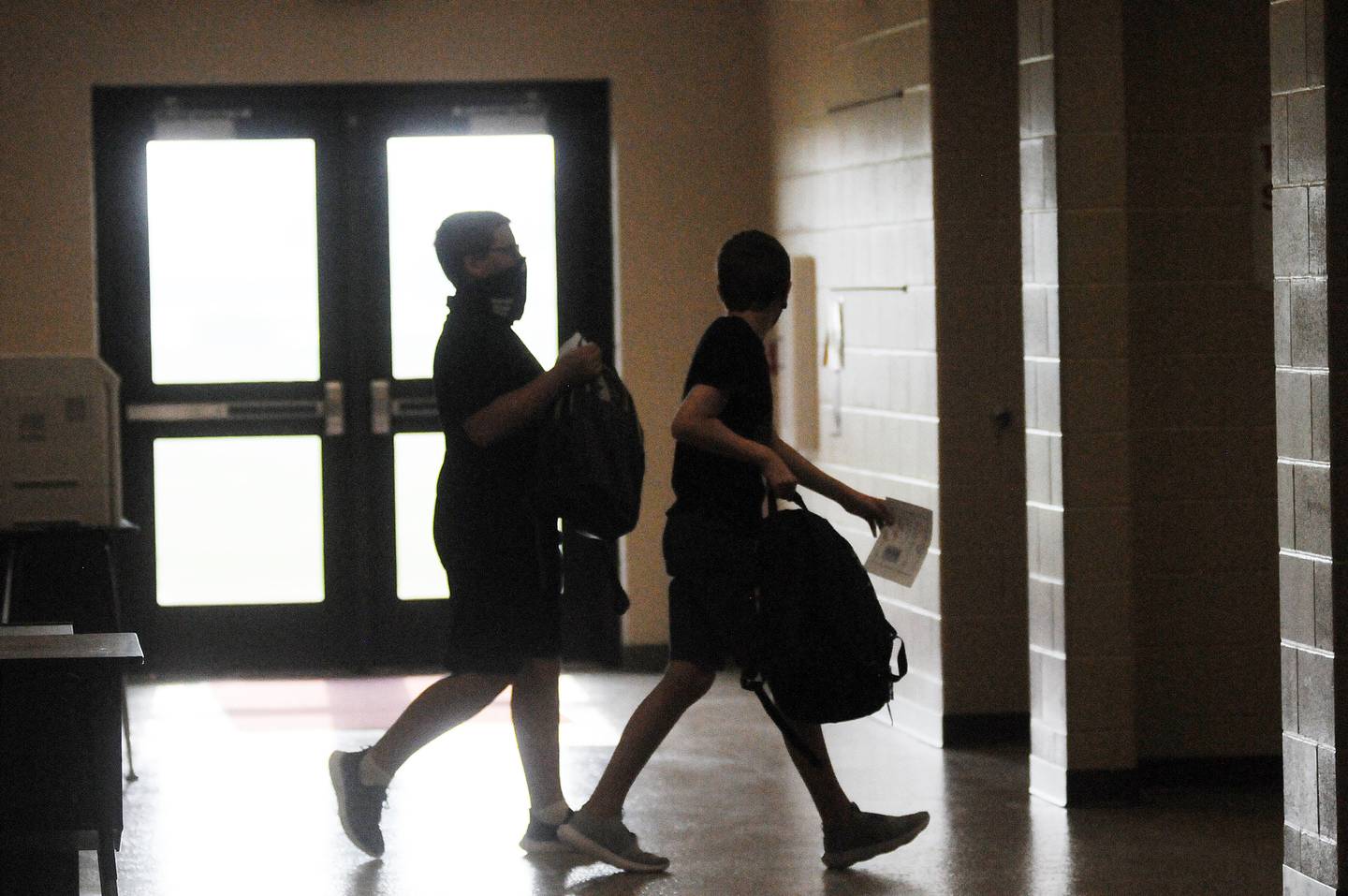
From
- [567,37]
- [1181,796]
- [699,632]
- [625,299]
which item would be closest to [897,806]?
[1181,796]

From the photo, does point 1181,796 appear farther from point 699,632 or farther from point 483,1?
point 483,1

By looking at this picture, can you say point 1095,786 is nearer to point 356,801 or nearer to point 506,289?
point 356,801

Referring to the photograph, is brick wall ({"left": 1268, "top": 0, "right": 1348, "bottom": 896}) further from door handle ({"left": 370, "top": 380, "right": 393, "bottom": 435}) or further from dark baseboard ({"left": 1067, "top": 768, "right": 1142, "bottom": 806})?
door handle ({"left": 370, "top": 380, "right": 393, "bottom": 435})

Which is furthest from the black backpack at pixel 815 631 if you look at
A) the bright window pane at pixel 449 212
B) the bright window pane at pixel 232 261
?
the bright window pane at pixel 232 261

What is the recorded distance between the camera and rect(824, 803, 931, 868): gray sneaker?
Answer: 13.8 ft

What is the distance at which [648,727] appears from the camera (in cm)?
419

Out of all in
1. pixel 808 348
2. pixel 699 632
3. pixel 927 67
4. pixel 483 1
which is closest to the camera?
pixel 699 632

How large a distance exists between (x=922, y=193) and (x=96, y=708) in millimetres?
3160

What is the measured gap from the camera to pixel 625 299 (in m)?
7.14

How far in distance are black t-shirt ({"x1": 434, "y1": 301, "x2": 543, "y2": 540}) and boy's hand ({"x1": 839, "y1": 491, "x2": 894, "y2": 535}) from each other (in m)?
0.70

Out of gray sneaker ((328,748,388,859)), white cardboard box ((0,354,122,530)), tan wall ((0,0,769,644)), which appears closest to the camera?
gray sneaker ((328,748,388,859))

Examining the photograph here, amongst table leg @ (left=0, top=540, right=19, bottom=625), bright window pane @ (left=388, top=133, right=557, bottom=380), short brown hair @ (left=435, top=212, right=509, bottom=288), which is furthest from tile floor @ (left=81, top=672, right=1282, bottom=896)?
bright window pane @ (left=388, top=133, right=557, bottom=380)

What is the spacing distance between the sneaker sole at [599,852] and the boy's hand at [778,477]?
2.88ft

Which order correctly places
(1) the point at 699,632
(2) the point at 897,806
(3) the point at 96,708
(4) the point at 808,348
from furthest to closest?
(4) the point at 808,348 < (2) the point at 897,806 < (1) the point at 699,632 < (3) the point at 96,708
